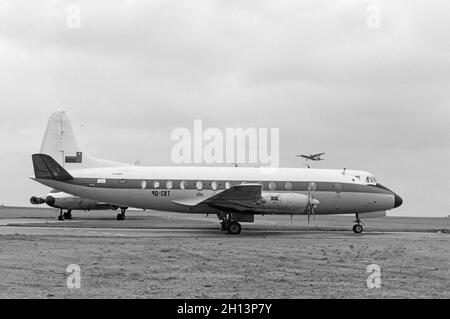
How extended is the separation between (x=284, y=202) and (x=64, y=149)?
512 inches

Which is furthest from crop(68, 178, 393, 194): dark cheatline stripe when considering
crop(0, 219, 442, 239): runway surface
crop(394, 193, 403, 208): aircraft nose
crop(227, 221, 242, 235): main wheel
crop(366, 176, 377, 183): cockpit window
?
crop(0, 219, 442, 239): runway surface

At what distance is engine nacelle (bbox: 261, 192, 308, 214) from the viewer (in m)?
30.4

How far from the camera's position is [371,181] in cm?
3462

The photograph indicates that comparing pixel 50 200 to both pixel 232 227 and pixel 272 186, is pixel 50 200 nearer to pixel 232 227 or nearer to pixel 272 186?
pixel 232 227

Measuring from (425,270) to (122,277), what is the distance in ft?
29.0

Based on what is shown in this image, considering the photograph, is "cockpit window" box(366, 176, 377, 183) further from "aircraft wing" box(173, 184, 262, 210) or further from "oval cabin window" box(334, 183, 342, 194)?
"aircraft wing" box(173, 184, 262, 210)

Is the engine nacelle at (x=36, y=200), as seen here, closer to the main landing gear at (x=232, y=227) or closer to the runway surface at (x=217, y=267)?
the main landing gear at (x=232, y=227)

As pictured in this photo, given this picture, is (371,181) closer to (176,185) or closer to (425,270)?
(176,185)

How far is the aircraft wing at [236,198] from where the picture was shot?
29.2 metres

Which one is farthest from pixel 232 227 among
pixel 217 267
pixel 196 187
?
pixel 217 267

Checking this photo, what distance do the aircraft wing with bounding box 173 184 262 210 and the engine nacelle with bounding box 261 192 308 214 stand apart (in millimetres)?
606

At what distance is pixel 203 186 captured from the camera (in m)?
32.0

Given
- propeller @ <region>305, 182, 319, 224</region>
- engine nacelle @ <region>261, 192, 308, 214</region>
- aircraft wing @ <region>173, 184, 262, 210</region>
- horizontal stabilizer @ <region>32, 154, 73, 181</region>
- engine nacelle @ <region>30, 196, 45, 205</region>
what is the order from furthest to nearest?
1. engine nacelle @ <region>30, 196, 45, 205</region>
2. propeller @ <region>305, 182, 319, 224</region>
3. horizontal stabilizer @ <region>32, 154, 73, 181</region>
4. engine nacelle @ <region>261, 192, 308, 214</region>
5. aircraft wing @ <region>173, 184, 262, 210</region>
